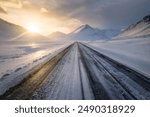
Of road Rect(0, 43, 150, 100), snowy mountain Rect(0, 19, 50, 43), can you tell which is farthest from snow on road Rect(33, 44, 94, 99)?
snowy mountain Rect(0, 19, 50, 43)

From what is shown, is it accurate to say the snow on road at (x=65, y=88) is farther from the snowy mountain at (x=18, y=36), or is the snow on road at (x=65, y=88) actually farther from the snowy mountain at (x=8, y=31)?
the snowy mountain at (x=8, y=31)

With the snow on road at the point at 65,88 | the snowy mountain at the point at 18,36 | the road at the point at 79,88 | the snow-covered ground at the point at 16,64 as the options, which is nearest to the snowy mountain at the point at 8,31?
the snowy mountain at the point at 18,36

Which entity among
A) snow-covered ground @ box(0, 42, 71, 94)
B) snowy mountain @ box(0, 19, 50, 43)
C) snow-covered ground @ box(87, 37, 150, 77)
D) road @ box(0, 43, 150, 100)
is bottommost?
snow-covered ground @ box(87, 37, 150, 77)

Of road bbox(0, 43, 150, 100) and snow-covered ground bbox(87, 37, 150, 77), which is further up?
road bbox(0, 43, 150, 100)

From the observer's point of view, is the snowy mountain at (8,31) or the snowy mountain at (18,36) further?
the snowy mountain at (8,31)

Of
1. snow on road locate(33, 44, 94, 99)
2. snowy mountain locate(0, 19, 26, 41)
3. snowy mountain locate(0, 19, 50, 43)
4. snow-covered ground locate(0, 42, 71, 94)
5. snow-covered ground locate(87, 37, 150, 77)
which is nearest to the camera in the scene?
snow on road locate(33, 44, 94, 99)

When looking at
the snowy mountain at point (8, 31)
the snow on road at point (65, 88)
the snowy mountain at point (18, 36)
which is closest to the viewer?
the snow on road at point (65, 88)

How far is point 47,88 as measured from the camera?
641 centimetres

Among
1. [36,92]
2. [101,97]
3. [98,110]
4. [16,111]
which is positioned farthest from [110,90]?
[16,111]

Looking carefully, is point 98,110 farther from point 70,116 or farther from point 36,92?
point 36,92

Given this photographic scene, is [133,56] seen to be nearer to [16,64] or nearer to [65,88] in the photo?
[16,64]

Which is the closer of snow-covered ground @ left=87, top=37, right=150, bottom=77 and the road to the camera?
the road

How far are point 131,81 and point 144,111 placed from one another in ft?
8.73

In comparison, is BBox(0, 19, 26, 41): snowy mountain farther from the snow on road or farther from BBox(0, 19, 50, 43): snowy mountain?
the snow on road
